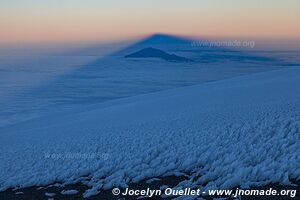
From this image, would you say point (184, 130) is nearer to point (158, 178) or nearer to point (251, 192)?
point (158, 178)

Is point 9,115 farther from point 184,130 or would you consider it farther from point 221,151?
point 221,151

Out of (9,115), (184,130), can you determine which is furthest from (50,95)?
(184,130)

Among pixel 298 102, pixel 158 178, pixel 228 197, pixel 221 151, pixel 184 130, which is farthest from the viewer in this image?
pixel 298 102

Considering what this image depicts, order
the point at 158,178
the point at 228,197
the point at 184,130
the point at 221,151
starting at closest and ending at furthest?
the point at 228,197 → the point at 158,178 → the point at 221,151 → the point at 184,130

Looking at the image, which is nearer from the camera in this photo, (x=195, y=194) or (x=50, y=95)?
(x=195, y=194)

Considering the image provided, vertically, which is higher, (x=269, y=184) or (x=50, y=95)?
(x=269, y=184)

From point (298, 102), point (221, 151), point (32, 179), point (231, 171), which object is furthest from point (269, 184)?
point (298, 102)

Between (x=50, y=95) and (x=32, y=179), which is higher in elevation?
(x=32, y=179)

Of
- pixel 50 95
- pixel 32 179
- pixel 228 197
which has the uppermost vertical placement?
pixel 228 197

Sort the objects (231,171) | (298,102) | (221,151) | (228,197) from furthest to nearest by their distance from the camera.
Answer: (298,102) → (221,151) → (231,171) → (228,197)
